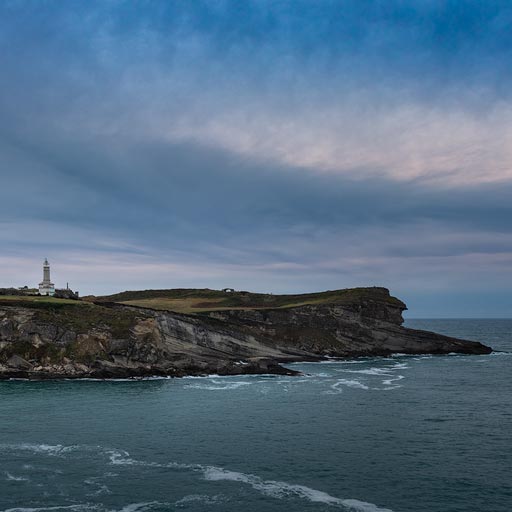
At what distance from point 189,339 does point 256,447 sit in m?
75.5

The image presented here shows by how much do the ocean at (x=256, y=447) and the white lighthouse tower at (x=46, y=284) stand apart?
243 feet

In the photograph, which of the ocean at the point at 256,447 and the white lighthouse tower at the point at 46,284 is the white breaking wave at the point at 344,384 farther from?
the white lighthouse tower at the point at 46,284

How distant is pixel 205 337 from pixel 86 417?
62.1 meters

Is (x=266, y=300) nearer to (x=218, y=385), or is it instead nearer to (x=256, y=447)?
(x=218, y=385)

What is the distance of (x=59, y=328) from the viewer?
110m

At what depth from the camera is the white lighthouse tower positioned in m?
162

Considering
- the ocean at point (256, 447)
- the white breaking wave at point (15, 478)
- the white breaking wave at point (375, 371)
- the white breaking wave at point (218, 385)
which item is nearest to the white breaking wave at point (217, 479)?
the ocean at point (256, 447)

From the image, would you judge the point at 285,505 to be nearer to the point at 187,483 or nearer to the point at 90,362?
the point at 187,483

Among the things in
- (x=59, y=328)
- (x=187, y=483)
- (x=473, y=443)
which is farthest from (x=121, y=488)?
(x=59, y=328)

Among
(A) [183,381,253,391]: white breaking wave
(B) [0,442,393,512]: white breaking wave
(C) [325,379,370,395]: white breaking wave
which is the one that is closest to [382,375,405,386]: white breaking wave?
(C) [325,379,370,395]: white breaking wave

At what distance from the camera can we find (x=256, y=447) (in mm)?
52656

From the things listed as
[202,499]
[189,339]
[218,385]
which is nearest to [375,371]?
[218,385]

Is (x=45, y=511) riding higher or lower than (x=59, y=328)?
lower

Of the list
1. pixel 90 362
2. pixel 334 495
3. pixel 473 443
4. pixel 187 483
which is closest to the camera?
pixel 334 495
